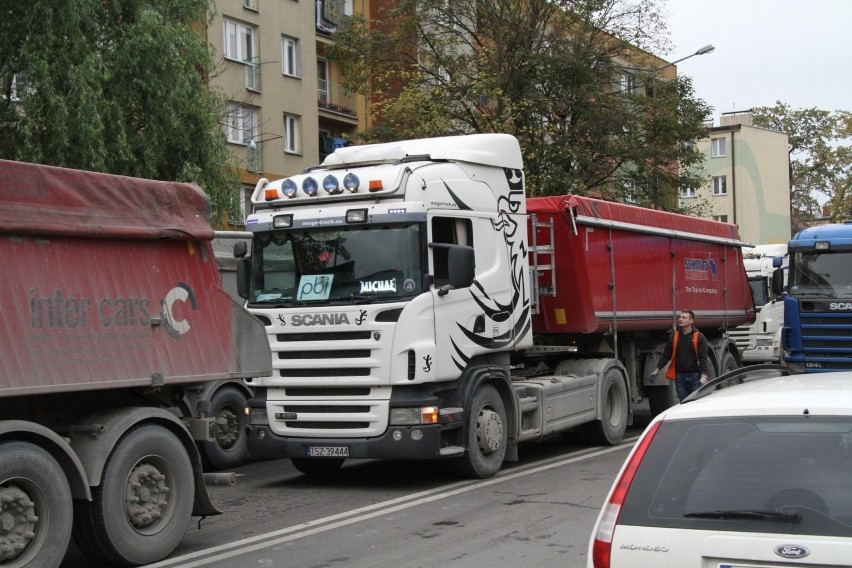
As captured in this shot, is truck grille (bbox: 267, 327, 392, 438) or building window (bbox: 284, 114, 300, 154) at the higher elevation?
building window (bbox: 284, 114, 300, 154)

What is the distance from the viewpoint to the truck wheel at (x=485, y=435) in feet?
36.0

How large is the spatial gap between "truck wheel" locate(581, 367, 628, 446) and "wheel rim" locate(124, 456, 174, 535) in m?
7.38

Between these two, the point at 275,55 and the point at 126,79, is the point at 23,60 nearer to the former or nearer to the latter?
the point at 126,79

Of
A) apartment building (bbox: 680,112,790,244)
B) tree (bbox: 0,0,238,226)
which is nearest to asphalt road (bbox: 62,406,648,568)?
tree (bbox: 0,0,238,226)

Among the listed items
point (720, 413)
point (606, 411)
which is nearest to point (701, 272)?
point (606, 411)

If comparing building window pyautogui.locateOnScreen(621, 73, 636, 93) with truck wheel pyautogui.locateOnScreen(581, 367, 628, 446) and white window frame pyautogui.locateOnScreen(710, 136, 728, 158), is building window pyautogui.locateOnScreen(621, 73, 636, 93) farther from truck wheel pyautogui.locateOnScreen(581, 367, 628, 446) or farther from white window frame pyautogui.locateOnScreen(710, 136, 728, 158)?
white window frame pyautogui.locateOnScreen(710, 136, 728, 158)

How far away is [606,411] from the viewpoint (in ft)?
46.2

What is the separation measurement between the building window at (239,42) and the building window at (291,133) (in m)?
2.58

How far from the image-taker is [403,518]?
364 inches

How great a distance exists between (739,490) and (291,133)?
3185 cm

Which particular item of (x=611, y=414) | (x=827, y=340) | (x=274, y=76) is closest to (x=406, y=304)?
(x=611, y=414)

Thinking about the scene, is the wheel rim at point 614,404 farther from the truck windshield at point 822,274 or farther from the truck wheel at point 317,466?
the truck windshield at point 822,274

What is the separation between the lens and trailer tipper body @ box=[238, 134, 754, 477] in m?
10.4

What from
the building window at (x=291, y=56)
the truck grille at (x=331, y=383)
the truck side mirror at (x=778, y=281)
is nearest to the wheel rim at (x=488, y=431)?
the truck grille at (x=331, y=383)
